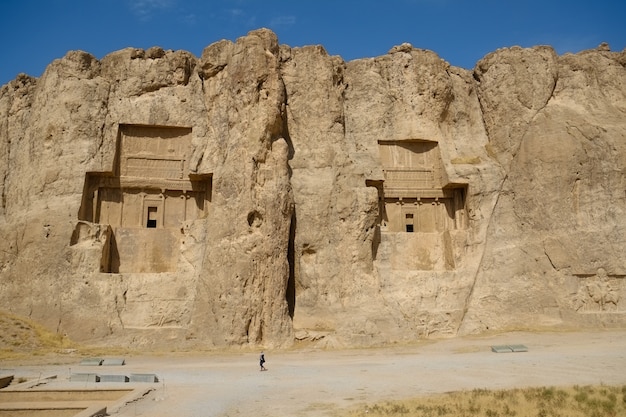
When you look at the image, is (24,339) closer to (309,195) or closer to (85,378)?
(85,378)

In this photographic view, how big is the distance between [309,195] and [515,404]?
1559 centimetres

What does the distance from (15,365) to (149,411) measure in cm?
965

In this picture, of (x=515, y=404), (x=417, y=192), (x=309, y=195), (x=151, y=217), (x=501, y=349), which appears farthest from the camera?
(x=417, y=192)

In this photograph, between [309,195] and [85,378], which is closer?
[85,378]

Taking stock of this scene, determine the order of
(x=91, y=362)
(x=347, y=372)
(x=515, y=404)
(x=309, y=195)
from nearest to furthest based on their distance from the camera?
(x=515, y=404) < (x=347, y=372) < (x=91, y=362) < (x=309, y=195)

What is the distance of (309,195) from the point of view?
988 inches

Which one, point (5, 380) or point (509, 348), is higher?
point (509, 348)

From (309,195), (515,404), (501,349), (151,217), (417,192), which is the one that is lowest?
(515,404)

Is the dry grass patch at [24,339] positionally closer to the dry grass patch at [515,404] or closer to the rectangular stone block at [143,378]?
the rectangular stone block at [143,378]

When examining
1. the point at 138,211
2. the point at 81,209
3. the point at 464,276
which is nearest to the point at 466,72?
the point at 464,276

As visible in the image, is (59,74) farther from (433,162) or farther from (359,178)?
Result: (433,162)

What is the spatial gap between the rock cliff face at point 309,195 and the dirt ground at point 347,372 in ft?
8.20

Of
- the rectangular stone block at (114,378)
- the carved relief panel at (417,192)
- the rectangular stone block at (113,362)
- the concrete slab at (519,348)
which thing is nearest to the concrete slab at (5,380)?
the rectangular stone block at (114,378)

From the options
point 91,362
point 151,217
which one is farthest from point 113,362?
point 151,217
